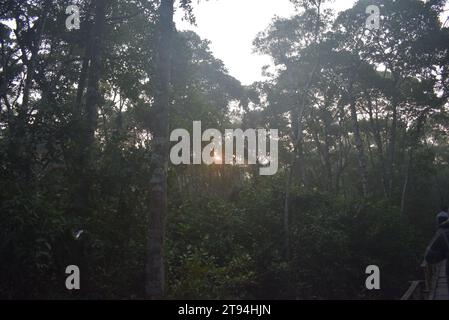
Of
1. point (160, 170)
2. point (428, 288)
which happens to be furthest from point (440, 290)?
point (160, 170)

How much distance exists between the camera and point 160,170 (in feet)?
29.4

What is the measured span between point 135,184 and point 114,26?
884 centimetres

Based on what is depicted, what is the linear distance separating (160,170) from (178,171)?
4276 mm

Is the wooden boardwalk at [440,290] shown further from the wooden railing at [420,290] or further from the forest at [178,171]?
the forest at [178,171]

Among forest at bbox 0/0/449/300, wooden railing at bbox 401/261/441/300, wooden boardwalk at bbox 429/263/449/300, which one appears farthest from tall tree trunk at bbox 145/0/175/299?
wooden boardwalk at bbox 429/263/449/300

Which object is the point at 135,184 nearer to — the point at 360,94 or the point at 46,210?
the point at 46,210

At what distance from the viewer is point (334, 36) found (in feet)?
69.9

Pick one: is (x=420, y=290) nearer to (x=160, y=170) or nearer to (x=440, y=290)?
(x=440, y=290)

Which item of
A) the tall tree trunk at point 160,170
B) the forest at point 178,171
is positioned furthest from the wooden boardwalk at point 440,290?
the tall tree trunk at point 160,170

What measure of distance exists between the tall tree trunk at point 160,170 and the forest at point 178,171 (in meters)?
0.03

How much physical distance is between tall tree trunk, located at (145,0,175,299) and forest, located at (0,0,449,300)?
0.09 ft

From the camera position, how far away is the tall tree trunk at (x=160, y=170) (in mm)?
8625
